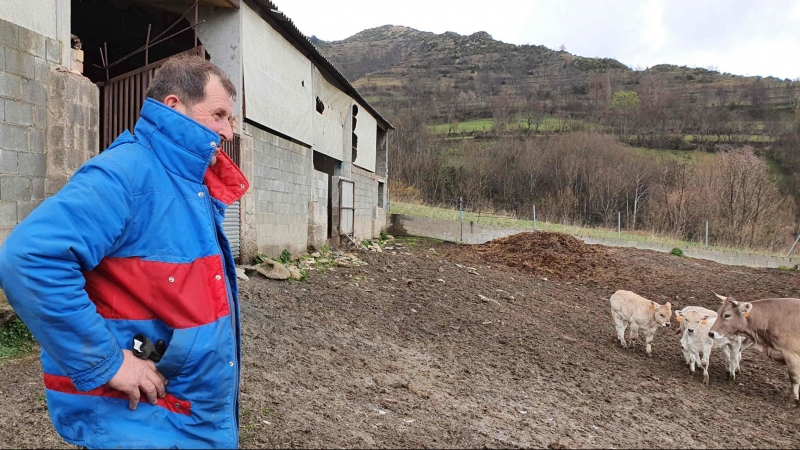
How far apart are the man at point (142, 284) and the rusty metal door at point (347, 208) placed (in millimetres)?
14481

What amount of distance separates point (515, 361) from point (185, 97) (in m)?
5.65

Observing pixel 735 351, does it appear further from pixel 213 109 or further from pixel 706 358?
pixel 213 109

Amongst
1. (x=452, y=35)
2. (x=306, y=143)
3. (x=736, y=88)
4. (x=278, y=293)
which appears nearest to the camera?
(x=278, y=293)

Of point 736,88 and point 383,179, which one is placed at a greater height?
point 736,88

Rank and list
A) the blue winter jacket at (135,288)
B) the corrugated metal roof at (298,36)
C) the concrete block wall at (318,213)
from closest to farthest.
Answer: the blue winter jacket at (135,288)
the corrugated metal roof at (298,36)
the concrete block wall at (318,213)

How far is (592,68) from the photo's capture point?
11500 cm

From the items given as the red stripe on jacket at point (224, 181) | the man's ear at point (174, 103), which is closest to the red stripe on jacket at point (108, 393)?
Answer: the red stripe on jacket at point (224, 181)

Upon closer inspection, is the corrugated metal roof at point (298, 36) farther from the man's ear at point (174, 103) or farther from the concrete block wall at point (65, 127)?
the man's ear at point (174, 103)

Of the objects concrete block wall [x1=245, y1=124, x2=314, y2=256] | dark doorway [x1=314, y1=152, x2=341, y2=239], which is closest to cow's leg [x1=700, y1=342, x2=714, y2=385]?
concrete block wall [x1=245, y1=124, x2=314, y2=256]

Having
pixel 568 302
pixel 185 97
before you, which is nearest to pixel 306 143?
pixel 568 302

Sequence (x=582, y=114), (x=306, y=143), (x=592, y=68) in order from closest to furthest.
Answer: (x=306, y=143) → (x=582, y=114) → (x=592, y=68)

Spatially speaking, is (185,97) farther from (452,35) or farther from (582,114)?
(452,35)

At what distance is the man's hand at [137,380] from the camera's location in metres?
1.73

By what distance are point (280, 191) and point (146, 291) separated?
1009 cm
